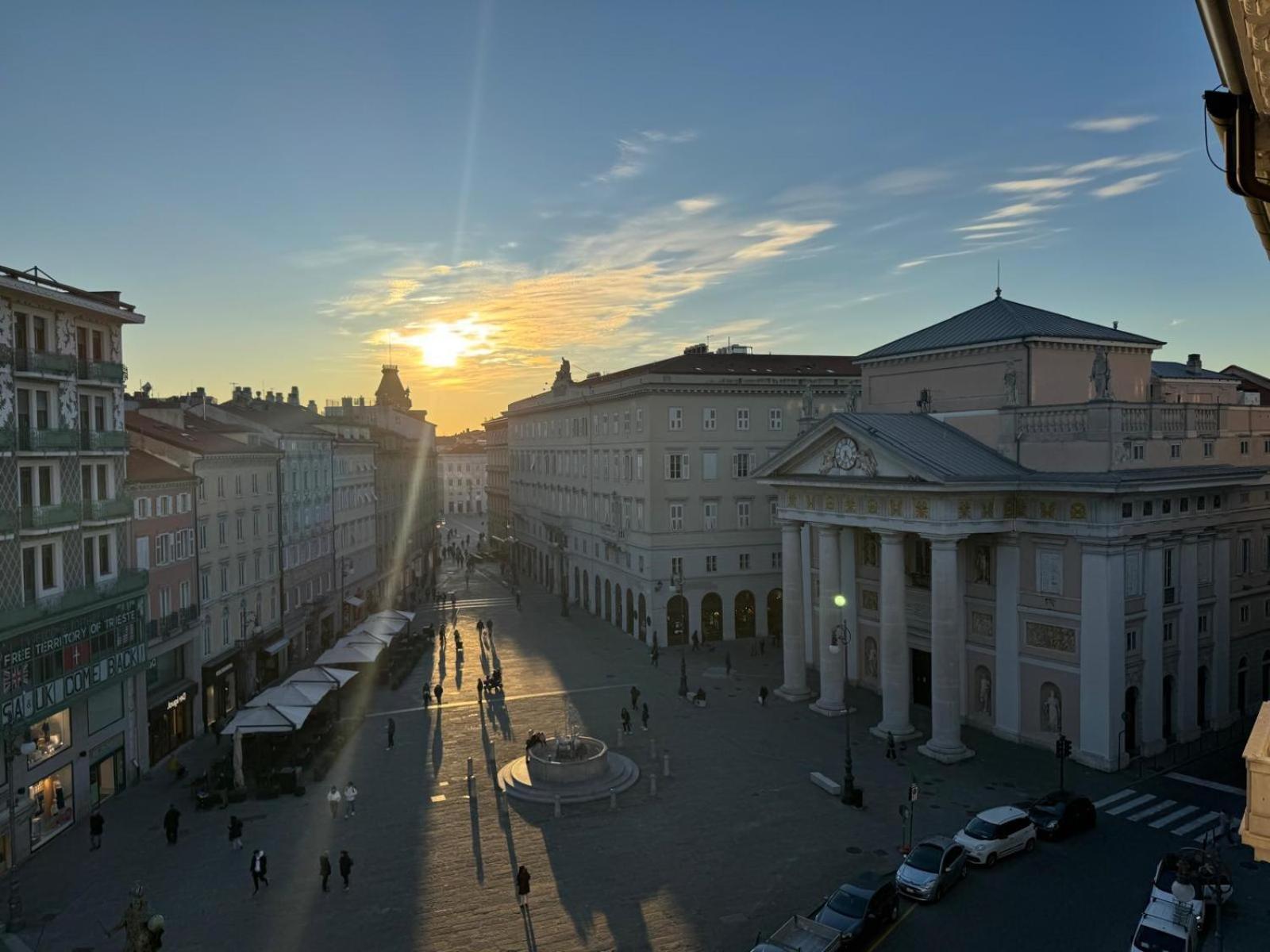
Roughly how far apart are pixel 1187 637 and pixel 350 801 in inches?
1293

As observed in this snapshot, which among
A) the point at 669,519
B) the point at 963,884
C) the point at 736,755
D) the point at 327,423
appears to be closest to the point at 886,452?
the point at 736,755

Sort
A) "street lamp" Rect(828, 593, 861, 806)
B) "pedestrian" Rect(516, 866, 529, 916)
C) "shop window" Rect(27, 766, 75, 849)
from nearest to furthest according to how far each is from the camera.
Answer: "pedestrian" Rect(516, 866, 529, 916)
"shop window" Rect(27, 766, 75, 849)
"street lamp" Rect(828, 593, 861, 806)

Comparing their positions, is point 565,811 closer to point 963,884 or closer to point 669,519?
Answer: point 963,884

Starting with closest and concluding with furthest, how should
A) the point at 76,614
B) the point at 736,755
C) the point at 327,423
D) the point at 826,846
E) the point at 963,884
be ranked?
1. the point at 963,884
2. the point at 826,846
3. the point at 76,614
4. the point at 736,755
5. the point at 327,423

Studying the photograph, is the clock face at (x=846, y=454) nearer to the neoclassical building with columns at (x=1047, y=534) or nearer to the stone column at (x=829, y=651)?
the neoclassical building with columns at (x=1047, y=534)

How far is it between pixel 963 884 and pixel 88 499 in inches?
1240

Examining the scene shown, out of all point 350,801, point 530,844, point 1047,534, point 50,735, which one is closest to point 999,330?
point 1047,534

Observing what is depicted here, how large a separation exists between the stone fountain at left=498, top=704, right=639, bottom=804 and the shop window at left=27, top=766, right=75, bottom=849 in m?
14.5

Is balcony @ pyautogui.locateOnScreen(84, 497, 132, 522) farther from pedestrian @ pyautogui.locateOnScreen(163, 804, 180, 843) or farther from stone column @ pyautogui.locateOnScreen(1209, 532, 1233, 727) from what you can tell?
stone column @ pyautogui.locateOnScreen(1209, 532, 1233, 727)

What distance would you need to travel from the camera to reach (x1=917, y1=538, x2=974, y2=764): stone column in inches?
1406

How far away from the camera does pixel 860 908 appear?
72.3 ft

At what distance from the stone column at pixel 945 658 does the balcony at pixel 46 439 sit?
31.8 meters

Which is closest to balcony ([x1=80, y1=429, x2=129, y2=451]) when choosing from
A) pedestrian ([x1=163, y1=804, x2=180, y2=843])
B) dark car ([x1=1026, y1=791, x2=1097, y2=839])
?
pedestrian ([x1=163, y1=804, x2=180, y2=843])

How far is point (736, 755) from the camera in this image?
36.9m
